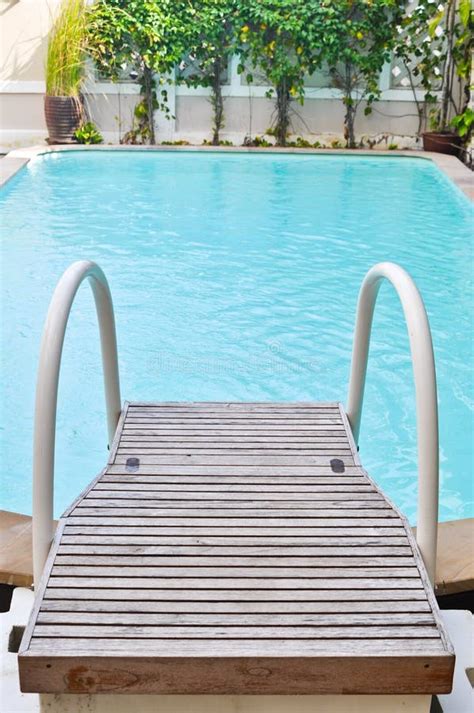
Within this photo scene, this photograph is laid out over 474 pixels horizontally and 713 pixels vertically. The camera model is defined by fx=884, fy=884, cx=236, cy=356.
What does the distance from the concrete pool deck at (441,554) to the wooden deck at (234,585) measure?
0.28 meters

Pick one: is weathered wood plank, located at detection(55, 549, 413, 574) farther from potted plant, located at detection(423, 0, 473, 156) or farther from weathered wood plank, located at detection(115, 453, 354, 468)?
potted plant, located at detection(423, 0, 473, 156)

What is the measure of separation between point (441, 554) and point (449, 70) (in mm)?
9158

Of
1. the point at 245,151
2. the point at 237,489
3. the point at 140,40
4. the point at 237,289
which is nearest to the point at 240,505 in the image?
the point at 237,489

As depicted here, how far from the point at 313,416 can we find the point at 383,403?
152cm

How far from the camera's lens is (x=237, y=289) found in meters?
5.77

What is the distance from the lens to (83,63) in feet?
34.1

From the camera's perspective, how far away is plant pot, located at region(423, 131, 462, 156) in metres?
10.2

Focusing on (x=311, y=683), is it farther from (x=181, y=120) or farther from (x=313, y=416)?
(x=181, y=120)

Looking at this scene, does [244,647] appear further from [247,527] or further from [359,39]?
[359,39]

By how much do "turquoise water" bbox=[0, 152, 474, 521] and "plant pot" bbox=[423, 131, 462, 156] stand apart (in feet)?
2.16

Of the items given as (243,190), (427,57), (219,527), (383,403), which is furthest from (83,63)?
(219,527)

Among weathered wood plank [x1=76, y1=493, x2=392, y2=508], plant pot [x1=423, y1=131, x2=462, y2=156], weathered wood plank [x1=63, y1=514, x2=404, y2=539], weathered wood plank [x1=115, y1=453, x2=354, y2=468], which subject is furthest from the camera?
plant pot [x1=423, y1=131, x2=462, y2=156]

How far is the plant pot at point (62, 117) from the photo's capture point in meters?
10.2

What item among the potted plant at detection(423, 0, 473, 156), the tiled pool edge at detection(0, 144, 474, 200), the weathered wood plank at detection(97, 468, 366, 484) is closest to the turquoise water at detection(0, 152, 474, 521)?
the tiled pool edge at detection(0, 144, 474, 200)
